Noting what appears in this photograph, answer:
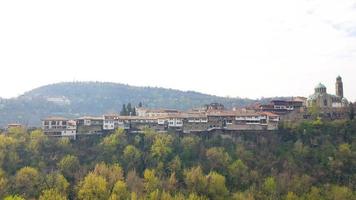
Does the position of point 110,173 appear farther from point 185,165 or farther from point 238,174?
point 238,174

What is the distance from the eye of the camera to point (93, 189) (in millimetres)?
44031

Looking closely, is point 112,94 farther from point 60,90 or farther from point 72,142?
point 72,142

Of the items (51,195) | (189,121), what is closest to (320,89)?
(189,121)

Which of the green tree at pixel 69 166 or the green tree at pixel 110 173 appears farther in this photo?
the green tree at pixel 69 166

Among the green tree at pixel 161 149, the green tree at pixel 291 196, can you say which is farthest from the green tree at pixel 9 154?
the green tree at pixel 291 196

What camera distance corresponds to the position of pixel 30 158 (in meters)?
53.0

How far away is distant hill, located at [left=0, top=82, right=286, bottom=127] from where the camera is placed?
448 feet

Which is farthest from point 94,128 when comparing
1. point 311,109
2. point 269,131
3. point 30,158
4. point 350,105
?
point 350,105

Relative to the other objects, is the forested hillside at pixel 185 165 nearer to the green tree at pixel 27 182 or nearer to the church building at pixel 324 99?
the green tree at pixel 27 182

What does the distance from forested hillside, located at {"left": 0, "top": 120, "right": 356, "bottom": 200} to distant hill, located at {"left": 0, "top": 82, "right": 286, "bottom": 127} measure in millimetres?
75192

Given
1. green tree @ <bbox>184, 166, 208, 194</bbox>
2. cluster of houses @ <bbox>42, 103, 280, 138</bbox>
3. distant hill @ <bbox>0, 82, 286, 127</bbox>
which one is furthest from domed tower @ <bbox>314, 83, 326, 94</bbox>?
distant hill @ <bbox>0, 82, 286, 127</bbox>

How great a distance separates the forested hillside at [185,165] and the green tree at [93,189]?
0.31ft

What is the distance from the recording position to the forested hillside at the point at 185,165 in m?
46.1

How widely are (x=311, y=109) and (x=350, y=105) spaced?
6.65 meters
